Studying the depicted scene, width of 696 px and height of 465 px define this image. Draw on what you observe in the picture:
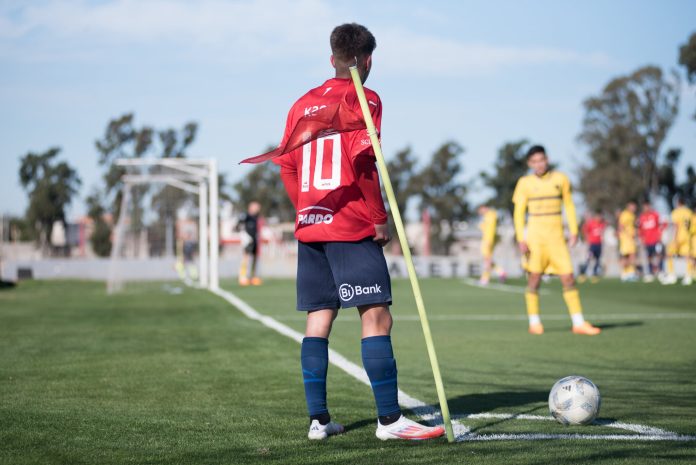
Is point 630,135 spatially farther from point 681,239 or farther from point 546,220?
point 546,220

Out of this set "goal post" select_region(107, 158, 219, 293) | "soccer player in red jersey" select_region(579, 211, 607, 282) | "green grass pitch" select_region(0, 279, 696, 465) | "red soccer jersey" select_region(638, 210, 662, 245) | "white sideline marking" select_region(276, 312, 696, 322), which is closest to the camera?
"green grass pitch" select_region(0, 279, 696, 465)

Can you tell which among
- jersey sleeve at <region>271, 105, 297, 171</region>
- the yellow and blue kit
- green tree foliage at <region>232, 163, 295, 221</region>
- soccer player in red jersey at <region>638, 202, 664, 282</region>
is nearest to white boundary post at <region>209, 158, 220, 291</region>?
soccer player in red jersey at <region>638, 202, 664, 282</region>

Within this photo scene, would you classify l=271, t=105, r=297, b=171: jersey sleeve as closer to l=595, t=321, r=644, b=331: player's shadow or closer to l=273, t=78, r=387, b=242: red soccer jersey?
l=273, t=78, r=387, b=242: red soccer jersey

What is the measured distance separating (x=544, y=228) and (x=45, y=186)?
2351 inches

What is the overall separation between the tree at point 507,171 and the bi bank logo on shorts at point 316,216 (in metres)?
54.7

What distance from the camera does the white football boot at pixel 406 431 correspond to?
451cm

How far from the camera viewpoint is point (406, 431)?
14.8 feet

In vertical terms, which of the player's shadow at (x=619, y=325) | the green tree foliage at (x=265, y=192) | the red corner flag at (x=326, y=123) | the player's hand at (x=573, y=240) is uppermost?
the green tree foliage at (x=265, y=192)

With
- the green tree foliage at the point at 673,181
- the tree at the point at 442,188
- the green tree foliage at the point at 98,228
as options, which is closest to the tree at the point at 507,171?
the tree at the point at 442,188

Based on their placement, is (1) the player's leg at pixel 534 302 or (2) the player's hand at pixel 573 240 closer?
(2) the player's hand at pixel 573 240

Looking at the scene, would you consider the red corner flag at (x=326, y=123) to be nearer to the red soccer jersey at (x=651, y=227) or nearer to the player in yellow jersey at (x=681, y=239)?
the player in yellow jersey at (x=681, y=239)

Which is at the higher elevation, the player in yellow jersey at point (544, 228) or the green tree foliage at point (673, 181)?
the green tree foliage at point (673, 181)

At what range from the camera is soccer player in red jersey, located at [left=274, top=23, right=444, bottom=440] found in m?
4.61

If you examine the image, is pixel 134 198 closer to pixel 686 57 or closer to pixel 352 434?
pixel 352 434
